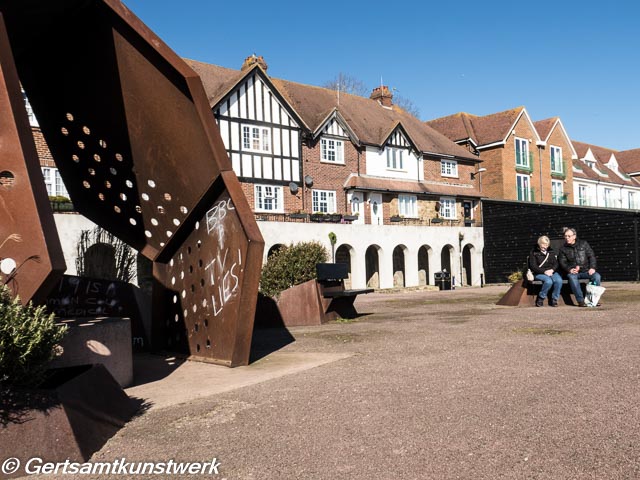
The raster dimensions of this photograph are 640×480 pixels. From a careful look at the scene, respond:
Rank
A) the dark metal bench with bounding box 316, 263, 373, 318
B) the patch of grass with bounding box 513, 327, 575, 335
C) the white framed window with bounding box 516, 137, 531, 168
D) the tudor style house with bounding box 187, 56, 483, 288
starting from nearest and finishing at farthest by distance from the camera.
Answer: the patch of grass with bounding box 513, 327, 575, 335 → the dark metal bench with bounding box 316, 263, 373, 318 → the tudor style house with bounding box 187, 56, 483, 288 → the white framed window with bounding box 516, 137, 531, 168

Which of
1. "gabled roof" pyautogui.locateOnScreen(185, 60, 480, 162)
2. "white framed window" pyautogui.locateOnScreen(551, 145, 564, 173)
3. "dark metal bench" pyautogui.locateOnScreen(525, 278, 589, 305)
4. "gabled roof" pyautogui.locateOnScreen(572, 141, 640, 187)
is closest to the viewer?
"dark metal bench" pyautogui.locateOnScreen(525, 278, 589, 305)

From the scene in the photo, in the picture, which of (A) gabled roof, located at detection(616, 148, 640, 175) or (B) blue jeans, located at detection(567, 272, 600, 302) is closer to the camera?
(B) blue jeans, located at detection(567, 272, 600, 302)

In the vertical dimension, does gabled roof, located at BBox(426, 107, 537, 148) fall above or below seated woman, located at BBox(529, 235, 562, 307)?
above

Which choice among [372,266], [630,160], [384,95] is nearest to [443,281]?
[372,266]

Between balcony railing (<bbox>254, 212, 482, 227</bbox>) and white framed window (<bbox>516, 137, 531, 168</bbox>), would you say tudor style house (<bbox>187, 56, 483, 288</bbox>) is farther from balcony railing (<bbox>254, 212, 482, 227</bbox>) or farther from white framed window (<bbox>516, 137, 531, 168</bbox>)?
white framed window (<bbox>516, 137, 531, 168</bbox>)

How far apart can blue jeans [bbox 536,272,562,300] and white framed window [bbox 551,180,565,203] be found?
39.3 m

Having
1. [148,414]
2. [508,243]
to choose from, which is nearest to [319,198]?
[508,243]

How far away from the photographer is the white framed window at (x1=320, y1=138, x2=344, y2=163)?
34.4 m


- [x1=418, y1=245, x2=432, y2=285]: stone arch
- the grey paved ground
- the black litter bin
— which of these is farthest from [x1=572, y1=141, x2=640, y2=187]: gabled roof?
the grey paved ground

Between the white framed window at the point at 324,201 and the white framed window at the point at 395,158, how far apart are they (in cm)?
544

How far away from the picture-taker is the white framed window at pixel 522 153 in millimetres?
46969

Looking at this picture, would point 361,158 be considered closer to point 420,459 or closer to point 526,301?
point 526,301

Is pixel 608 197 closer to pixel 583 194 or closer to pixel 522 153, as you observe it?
pixel 583 194

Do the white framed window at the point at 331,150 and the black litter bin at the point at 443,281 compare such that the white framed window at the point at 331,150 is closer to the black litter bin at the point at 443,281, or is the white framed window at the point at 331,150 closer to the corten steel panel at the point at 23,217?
the black litter bin at the point at 443,281
